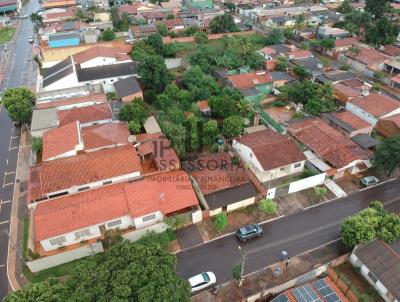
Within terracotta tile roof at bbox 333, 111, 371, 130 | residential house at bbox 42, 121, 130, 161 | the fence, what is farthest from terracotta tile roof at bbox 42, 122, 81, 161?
terracotta tile roof at bbox 333, 111, 371, 130

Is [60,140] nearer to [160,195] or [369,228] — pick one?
[160,195]

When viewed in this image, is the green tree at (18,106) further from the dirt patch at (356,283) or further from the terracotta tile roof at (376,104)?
the terracotta tile roof at (376,104)

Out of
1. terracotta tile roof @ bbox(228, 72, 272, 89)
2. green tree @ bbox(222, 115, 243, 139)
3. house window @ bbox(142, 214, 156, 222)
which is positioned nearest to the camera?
house window @ bbox(142, 214, 156, 222)

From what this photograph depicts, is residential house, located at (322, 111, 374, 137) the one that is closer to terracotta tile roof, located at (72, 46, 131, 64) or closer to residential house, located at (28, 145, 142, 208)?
residential house, located at (28, 145, 142, 208)

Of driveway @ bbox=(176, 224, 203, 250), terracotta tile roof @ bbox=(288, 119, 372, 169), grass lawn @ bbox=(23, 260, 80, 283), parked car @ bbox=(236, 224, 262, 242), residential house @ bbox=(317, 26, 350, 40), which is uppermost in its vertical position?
residential house @ bbox=(317, 26, 350, 40)

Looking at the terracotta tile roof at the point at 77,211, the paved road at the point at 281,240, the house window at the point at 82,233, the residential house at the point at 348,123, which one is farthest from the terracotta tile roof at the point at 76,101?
the residential house at the point at 348,123

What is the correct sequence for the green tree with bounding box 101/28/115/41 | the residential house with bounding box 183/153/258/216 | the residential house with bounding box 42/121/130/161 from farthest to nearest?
1. the green tree with bounding box 101/28/115/41
2. the residential house with bounding box 42/121/130/161
3. the residential house with bounding box 183/153/258/216

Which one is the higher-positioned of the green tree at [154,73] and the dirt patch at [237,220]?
the green tree at [154,73]

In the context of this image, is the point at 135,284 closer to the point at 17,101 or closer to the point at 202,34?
the point at 17,101
